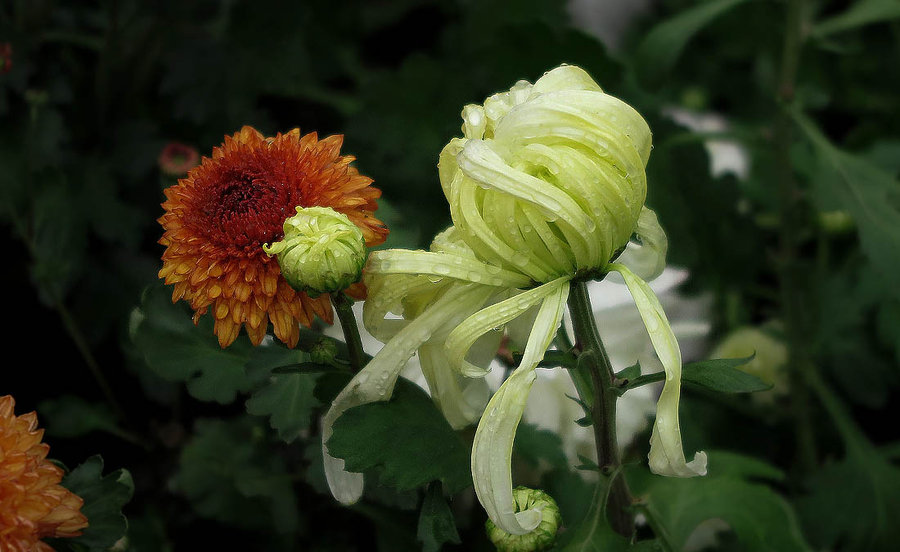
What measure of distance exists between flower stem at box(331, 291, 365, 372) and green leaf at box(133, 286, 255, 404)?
0.11 metres

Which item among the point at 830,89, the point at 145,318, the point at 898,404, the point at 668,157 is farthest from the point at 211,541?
the point at 830,89

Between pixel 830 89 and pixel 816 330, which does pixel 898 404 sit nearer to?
pixel 816 330

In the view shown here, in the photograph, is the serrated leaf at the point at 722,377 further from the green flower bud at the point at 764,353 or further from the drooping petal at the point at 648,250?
the green flower bud at the point at 764,353

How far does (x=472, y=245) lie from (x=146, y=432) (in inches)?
24.6

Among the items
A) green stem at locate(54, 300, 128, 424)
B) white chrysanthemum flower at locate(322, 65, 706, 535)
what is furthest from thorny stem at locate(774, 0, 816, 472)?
green stem at locate(54, 300, 128, 424)

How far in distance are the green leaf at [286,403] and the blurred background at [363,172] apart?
20 centimetres

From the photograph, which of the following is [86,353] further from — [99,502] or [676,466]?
[676,466]

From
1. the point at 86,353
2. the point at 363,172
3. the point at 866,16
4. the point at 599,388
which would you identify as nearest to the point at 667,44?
the point at 866,16

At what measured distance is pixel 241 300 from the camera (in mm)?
485

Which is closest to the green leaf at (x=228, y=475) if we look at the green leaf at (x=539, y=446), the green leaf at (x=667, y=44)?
the green leaf at (x=539, y=446)

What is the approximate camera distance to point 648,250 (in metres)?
0.55

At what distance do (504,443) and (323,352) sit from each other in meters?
0.14

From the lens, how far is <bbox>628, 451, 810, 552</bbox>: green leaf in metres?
0.70

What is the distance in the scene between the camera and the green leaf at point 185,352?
0.60 metres
